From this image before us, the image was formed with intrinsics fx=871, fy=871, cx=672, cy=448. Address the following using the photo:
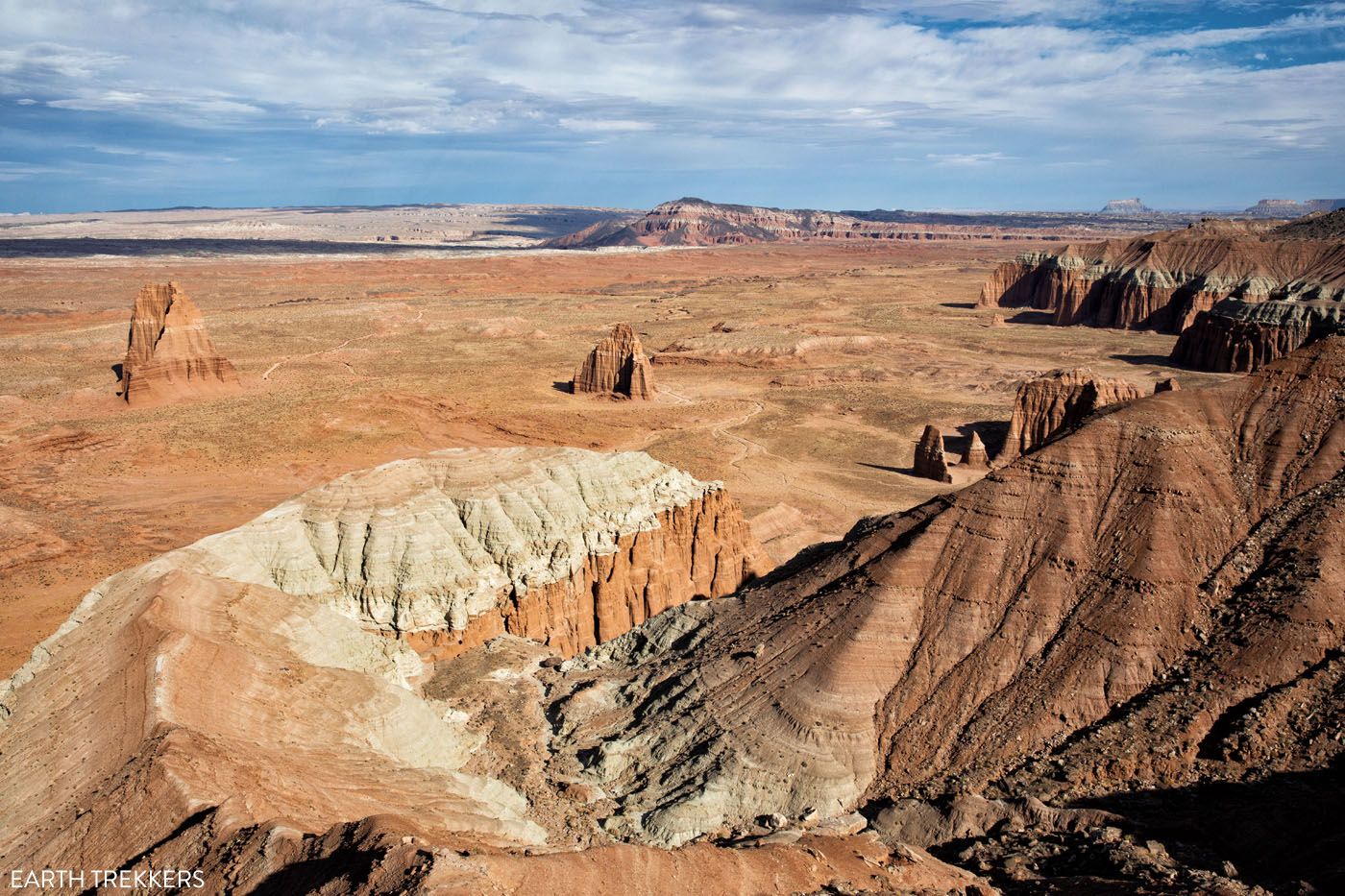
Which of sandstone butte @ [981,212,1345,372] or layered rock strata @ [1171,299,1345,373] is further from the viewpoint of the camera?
sandstone butte @ [981,212,1345,372]

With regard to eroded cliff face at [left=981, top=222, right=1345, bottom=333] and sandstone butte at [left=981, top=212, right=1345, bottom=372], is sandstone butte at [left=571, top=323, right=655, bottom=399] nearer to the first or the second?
sandstone butte at [left=981, top=212, right=1345, bottom=372]

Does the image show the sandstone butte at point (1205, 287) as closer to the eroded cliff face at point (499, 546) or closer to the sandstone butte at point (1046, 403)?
the sandstone butte at point (1046, 403)

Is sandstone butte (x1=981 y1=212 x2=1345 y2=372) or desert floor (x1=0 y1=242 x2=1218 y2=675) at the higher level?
sandstone butte (x1=981 y1=212 x2=1345 y2=372)

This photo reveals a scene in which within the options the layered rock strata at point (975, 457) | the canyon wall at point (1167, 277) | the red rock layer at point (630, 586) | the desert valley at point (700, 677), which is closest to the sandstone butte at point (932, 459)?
the layered rock strata at point (975, 457)

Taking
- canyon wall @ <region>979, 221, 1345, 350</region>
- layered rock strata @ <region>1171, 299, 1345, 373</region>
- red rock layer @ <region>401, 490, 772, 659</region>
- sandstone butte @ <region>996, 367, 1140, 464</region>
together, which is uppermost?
canyon wall @ <region>979, 221, 1345, 350</region>

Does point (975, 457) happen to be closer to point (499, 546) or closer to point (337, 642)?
point (499, 546)

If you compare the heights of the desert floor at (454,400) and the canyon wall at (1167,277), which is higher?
the canyon wall at (1167,277)

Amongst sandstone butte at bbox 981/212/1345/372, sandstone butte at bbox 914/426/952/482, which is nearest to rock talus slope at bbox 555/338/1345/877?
sandstone butte at bbox 914/426/952/482
